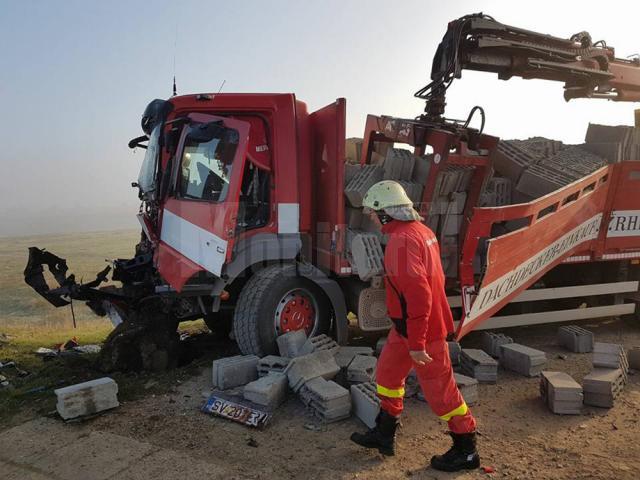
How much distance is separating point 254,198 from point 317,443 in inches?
93.4

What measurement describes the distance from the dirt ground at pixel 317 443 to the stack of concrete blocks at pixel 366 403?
9 cm

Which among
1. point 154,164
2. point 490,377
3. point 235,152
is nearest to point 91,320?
point 154,164

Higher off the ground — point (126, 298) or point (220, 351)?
point (126, 298)

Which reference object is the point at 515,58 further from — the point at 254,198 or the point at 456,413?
the point at 456,413

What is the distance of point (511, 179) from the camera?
5.73 meters

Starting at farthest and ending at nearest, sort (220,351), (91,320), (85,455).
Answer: (91,320) → (220,351) → (85,455)

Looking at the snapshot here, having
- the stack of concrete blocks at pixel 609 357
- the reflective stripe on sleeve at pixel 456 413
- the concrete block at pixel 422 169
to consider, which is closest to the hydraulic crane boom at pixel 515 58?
the concrete block at pixel 422 169

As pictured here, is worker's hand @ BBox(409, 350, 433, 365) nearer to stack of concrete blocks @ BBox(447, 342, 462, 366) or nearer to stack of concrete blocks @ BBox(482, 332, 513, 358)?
stack of concrete blocks @ BBox(447, 342, 462, 366)

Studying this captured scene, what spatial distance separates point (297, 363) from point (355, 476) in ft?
4.01

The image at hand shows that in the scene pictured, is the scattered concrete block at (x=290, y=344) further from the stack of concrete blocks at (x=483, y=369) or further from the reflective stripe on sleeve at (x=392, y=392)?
the stack of concrete blocks at (x=483, y=369)

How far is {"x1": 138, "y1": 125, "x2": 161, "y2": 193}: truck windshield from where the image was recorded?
4734 millimetres

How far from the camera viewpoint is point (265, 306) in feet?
15.0

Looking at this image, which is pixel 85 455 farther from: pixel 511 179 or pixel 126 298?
pixel 511 179

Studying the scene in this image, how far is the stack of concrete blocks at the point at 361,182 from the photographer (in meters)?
4.68
